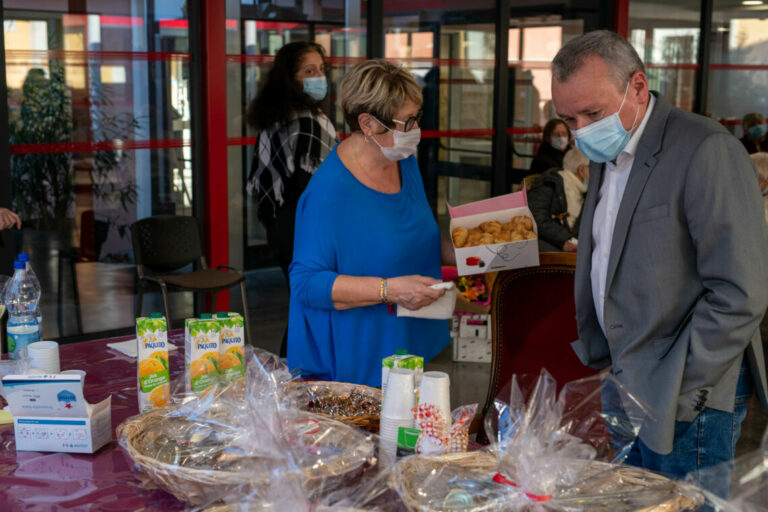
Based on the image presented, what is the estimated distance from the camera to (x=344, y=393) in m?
2.05

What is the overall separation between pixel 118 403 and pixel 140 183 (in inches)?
137

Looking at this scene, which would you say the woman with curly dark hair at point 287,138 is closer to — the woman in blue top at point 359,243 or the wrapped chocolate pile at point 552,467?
the woman in blue top at point 359,243

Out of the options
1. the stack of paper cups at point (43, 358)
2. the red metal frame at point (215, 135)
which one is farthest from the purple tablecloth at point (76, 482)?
the red metal frame at point (215, 135)

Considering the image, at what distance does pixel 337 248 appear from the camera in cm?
245

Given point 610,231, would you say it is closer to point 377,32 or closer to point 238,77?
point 238,77

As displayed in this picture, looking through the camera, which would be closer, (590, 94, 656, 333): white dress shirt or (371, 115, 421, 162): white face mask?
(590, 94, 656, 333): white dress shirt

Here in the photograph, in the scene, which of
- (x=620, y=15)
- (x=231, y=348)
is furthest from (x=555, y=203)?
(x=231, y=348)

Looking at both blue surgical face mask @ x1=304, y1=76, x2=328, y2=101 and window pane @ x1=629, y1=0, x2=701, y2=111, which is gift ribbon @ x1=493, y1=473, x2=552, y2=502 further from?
window pane @ x1=629, y1=0, x2=701, y2=111

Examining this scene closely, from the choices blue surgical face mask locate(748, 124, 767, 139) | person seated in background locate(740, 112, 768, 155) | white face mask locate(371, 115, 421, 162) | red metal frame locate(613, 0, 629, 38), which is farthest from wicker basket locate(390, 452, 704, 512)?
blue surgical face mask locate(748, 124, 767, 139)

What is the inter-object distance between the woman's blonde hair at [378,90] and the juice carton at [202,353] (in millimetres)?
839

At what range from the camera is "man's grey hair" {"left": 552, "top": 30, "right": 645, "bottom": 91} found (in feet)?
6.43

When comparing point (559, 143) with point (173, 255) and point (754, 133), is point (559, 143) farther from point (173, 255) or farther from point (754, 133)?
point (173, 255)

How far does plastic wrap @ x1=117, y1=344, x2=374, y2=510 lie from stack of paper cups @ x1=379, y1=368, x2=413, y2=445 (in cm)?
5

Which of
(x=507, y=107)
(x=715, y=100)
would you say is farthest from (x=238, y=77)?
(x=715, y=100)
